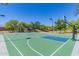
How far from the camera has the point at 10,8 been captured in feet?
9.14

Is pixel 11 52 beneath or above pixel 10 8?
beneath

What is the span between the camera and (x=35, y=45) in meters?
2.81

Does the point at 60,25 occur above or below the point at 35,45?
above

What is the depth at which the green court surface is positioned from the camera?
9.18 feet

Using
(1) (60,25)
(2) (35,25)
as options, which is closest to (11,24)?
(2) (35,25)

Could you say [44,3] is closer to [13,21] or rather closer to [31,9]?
[31,9]

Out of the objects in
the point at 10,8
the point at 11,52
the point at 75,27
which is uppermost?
the point at 10,8

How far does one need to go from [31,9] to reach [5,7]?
210 millimetres

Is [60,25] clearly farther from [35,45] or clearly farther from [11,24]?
[11,24]

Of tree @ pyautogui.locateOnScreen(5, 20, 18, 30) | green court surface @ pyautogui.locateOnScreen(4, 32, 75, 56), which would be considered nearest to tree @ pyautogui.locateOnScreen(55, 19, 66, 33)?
green court surface @ pyautogui.locateOnScreen(4, 32, 75, 56)

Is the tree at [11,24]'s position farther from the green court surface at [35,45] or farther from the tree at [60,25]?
the tree at [60,25]

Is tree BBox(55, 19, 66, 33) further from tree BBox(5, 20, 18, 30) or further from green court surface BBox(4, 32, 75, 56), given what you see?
tree BBox(5, 20, 18, 30)

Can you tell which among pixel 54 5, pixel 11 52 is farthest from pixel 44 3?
pixel 11 52

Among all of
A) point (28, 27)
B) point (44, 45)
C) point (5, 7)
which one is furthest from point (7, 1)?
point (44, 45)
